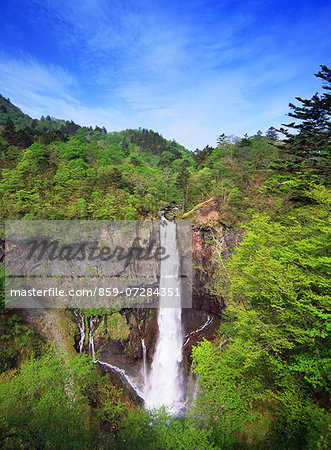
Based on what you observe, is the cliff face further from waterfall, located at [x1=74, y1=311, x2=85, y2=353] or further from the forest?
waterfall, located at [x1=74, y1=311, x2=85, y2=353]

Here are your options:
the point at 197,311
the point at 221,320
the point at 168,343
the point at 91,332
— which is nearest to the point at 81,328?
the point at 91,332

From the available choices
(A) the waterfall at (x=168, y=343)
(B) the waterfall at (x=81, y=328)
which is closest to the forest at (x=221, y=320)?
(B) the waterfall at (x=81, y=328)

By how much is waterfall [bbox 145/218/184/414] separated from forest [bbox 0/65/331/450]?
159 centimetres

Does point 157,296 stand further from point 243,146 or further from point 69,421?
point 243,146

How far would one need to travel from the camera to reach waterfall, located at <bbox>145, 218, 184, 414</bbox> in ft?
59.5

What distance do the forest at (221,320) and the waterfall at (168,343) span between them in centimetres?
159

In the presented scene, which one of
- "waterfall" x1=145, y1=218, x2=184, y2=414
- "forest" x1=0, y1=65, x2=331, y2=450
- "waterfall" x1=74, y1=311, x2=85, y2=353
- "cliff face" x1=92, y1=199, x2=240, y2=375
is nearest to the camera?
"forest" x1=0, y1=65, x2=331, y2=450

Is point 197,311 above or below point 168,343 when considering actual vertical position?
above

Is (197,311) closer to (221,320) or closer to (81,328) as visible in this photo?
(221,320)

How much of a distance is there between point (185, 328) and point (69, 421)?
1405cm

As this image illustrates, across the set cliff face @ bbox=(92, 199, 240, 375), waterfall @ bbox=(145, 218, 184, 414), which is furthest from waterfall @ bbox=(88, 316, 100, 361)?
waterfall @ bbox=(145, 218, 184, 414)

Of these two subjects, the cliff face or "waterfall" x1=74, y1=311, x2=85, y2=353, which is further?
the cliff face

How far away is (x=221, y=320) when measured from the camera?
21.7 meters

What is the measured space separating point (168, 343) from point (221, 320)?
234 inches
